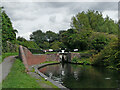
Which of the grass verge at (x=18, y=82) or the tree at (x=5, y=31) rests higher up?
the tree at (x=5, y=31)

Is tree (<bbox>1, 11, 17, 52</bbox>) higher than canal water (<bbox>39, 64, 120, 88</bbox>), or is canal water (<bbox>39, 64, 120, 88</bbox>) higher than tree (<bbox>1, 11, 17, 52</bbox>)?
tree (<bbox>1, 11, 17, 52</bbox>)

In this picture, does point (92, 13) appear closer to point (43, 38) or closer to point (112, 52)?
point (112, 52)

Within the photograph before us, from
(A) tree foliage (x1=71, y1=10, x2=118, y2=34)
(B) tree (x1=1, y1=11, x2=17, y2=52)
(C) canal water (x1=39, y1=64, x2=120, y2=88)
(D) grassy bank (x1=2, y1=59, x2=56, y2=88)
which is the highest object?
(A) tree foliage (x1=71, y1=10, x2=118, y2=34)

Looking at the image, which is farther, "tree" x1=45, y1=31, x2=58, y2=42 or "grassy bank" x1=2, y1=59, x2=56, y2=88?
"tree" x1=45, y1=31, x2=58, y2=42

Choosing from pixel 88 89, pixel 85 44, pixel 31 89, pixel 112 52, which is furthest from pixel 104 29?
pixel 31 89

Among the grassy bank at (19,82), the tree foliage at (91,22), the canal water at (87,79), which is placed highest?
the tree foliage at (91,22)

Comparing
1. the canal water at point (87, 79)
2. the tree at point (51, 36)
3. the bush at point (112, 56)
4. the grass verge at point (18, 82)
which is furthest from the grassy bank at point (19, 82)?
the tree at point (51, 36)

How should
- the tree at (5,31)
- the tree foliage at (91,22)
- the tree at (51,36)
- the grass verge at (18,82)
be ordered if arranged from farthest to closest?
the tree at (51,36) → the tree foliage at (91,22) → the tree at (5,31) → the grass verge at (18,82)

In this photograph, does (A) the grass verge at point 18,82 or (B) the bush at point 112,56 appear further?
(B) the bush at point 112,56

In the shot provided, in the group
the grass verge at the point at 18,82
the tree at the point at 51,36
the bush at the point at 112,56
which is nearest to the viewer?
the grass verge at the point at 18,82

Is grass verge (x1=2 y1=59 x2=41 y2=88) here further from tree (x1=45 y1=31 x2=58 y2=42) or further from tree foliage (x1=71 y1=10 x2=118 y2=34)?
tree (x1=45 y1=31 x2=58 y2=42)

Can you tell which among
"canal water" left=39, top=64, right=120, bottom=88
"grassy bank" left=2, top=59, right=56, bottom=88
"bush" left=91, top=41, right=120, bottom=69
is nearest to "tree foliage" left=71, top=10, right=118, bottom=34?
"bush" left=91, top=41, right=120, bottom=69

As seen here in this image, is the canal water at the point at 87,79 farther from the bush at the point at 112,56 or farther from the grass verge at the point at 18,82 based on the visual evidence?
the bush at the point at 112,56

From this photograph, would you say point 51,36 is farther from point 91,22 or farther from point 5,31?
point 5,31
